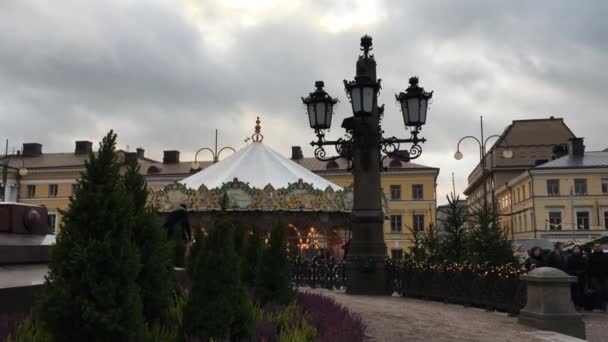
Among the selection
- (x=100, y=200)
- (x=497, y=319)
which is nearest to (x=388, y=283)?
(x=497, y=319)

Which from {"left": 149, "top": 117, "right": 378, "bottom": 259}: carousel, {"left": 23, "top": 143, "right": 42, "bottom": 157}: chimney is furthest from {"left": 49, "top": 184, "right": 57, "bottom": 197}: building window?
{"left": 149, "top": 117, "right": 378, "bottom": 259}: carousel

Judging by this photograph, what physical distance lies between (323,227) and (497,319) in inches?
506

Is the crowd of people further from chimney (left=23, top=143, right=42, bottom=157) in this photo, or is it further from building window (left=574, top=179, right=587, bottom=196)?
chimney (left=23, top=143, right=42, bottom=157)

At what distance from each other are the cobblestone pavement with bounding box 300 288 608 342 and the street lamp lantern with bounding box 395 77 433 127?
13.8 ft

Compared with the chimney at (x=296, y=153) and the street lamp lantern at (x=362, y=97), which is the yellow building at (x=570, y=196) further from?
the street lamp lantern at (x=362, y=97)

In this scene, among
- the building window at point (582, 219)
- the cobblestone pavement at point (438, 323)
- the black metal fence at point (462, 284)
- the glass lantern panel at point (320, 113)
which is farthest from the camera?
the building window at point (582, 219)

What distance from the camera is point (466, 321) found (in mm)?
10211

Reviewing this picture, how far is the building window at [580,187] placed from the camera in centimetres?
5797

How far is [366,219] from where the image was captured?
1404cm

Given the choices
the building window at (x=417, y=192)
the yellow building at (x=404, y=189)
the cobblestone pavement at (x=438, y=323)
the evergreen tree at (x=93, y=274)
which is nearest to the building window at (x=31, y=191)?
the yellow building at (x=404, y=189)

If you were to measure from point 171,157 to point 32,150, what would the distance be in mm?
18163

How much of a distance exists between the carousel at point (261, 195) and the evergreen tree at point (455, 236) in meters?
Answer: 5.45

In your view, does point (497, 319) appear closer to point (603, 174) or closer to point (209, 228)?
point (209, 228)

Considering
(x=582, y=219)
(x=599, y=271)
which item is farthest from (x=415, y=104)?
(x=582, y=219)
